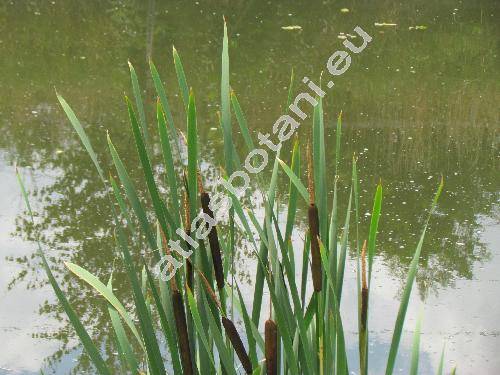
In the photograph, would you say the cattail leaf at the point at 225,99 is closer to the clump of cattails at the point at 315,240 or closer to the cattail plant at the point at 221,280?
the cattail plant at the point at 221,280

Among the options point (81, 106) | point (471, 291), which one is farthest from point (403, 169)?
point (81, 106)

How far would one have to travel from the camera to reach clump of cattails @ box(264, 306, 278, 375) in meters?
1.03

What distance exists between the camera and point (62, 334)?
2957mm

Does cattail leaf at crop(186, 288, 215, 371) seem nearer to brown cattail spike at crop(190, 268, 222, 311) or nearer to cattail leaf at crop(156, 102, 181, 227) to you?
brown cattail spike at crop(190, 268, 222, 311)

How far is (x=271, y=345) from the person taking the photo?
1.06 m

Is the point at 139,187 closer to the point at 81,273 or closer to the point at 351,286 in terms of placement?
the point at 351,286

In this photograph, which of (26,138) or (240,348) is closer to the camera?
(240,348)

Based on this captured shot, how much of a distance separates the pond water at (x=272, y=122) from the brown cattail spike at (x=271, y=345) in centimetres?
176

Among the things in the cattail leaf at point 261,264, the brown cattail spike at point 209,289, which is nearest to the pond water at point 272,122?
the cattail leaf at point 261,264

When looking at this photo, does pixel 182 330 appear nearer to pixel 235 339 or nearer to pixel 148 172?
pixel 235 339

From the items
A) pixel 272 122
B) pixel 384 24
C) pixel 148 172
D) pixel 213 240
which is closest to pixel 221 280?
pixel 213 240

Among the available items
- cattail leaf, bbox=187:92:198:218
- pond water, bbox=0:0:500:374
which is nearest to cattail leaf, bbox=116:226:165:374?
cattail leaf, bbox=187:92:198:218

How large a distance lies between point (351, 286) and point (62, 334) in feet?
3.65

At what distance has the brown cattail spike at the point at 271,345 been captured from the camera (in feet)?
3.36
